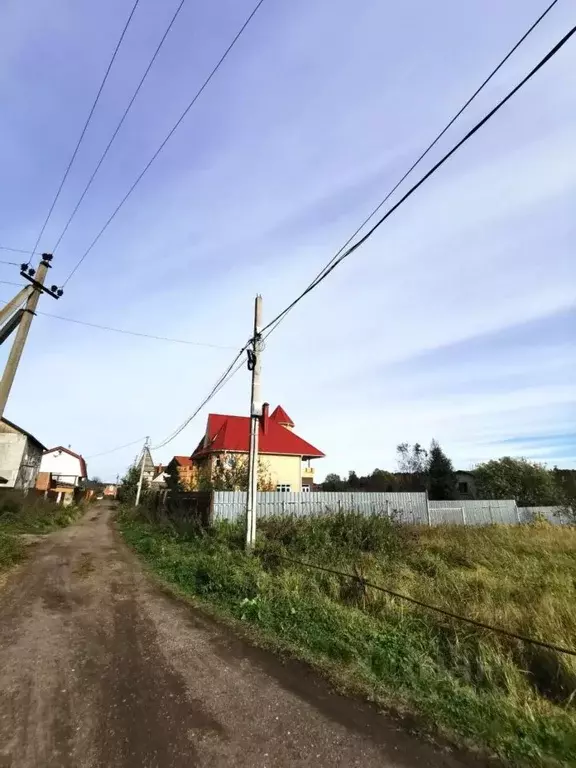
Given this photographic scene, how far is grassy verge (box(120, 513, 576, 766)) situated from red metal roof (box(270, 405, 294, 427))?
27878mm

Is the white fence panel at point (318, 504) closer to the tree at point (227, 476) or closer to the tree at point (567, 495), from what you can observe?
the tree at point (227, 476)

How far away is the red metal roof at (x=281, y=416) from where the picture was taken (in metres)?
40.7

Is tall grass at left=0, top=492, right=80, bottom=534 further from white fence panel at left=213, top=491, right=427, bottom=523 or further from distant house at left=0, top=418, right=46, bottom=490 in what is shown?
white fence panel at left=213, top=491, right=427, bottom=523

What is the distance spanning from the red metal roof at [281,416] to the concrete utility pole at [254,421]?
2821 centimetres

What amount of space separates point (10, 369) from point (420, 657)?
12969 mm

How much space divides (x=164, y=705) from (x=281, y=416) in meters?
37.1

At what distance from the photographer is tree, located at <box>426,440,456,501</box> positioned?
153 ft

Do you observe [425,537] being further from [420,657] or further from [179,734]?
[179,734]

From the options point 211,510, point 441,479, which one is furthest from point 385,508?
point 441,479

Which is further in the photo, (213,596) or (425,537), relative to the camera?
(425,537)

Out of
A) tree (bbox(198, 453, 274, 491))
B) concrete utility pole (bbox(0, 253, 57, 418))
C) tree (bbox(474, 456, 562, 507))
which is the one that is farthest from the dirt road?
tree (bbox(474, 456, 562, 507))

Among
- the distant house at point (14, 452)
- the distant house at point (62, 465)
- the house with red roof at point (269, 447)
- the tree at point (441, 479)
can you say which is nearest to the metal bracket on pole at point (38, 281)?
the house with red roof at point (269, 447)

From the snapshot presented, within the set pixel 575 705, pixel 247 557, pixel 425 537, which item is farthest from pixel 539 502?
pixel 575 705

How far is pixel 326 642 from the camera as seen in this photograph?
5535mm
